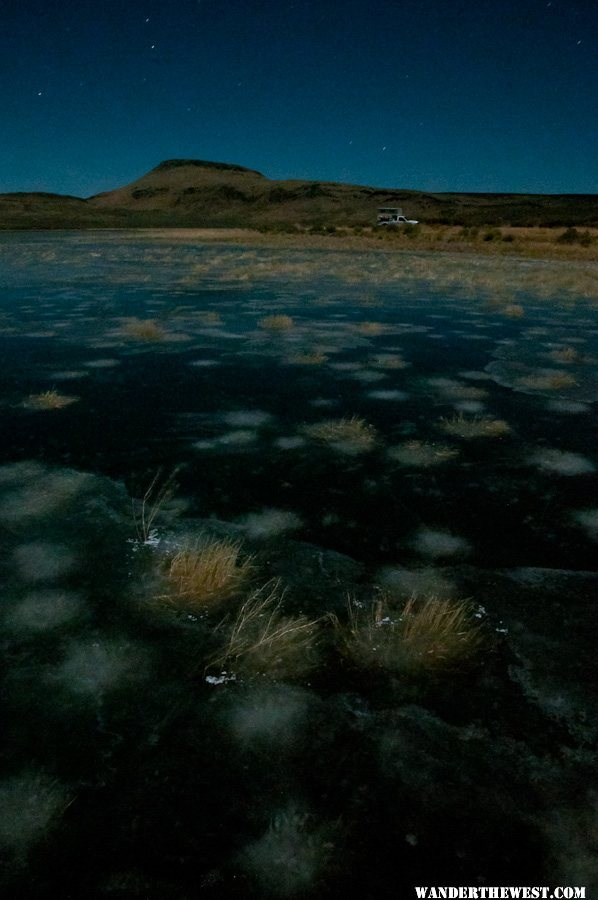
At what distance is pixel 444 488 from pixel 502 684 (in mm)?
2203

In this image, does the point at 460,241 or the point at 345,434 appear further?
the point at 460,241

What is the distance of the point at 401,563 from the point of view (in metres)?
3.72

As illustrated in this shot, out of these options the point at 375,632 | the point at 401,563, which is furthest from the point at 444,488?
the point at 375,632

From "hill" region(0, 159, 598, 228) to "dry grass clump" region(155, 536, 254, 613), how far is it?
242 feet

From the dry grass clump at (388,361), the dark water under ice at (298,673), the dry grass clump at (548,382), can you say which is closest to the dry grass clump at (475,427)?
the dark water under ice at (298,673)

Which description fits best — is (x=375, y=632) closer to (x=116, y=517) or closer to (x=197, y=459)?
(x=116, y=517)

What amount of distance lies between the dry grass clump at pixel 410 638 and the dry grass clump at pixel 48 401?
4744mm

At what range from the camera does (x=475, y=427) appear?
624 centimetres

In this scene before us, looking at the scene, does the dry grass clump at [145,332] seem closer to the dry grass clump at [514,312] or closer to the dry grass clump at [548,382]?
the dry grass clump at [548,382]

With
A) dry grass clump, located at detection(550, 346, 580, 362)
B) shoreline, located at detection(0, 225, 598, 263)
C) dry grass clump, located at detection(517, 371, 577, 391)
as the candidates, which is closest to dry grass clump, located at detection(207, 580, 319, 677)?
dry grass clump, located at detection(517, 371, 577, 391)

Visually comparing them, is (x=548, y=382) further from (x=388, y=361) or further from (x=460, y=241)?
(x=460, y=241)

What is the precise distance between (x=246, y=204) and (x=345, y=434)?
13974 cm

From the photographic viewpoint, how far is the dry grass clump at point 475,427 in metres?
6.08

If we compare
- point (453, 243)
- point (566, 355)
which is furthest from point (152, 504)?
point (453, 243)
